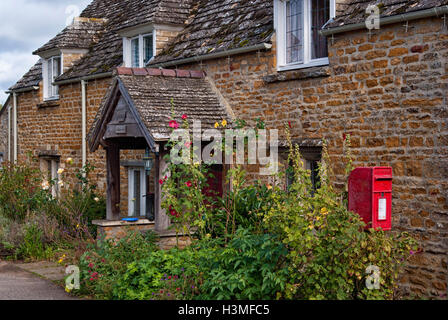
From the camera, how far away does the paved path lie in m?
8.82

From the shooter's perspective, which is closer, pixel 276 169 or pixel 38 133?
pixel 276 169

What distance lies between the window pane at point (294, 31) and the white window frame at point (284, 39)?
0.07 m

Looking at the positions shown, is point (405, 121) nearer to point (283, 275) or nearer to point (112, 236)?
point (283, 275)

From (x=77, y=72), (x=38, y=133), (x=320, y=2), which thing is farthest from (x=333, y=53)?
(x=38, y=133)

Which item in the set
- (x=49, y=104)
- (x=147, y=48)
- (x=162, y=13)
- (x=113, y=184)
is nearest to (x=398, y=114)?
(x=113, y=184)

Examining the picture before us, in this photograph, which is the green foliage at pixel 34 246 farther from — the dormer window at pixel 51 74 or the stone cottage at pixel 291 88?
the dormer window at pixel 51 74

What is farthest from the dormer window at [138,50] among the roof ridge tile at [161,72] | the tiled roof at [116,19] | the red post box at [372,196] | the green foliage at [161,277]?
the red post box at [372,196]

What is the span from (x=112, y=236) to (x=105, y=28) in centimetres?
880

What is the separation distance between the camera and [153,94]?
37.2ft

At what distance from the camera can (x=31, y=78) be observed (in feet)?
65.5

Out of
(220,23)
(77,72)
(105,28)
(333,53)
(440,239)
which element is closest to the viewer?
(440,239)

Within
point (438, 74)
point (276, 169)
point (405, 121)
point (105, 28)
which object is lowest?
point (276, 169)

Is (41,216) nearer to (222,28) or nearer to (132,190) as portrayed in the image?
(132,190)

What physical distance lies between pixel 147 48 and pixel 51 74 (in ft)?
16.3
